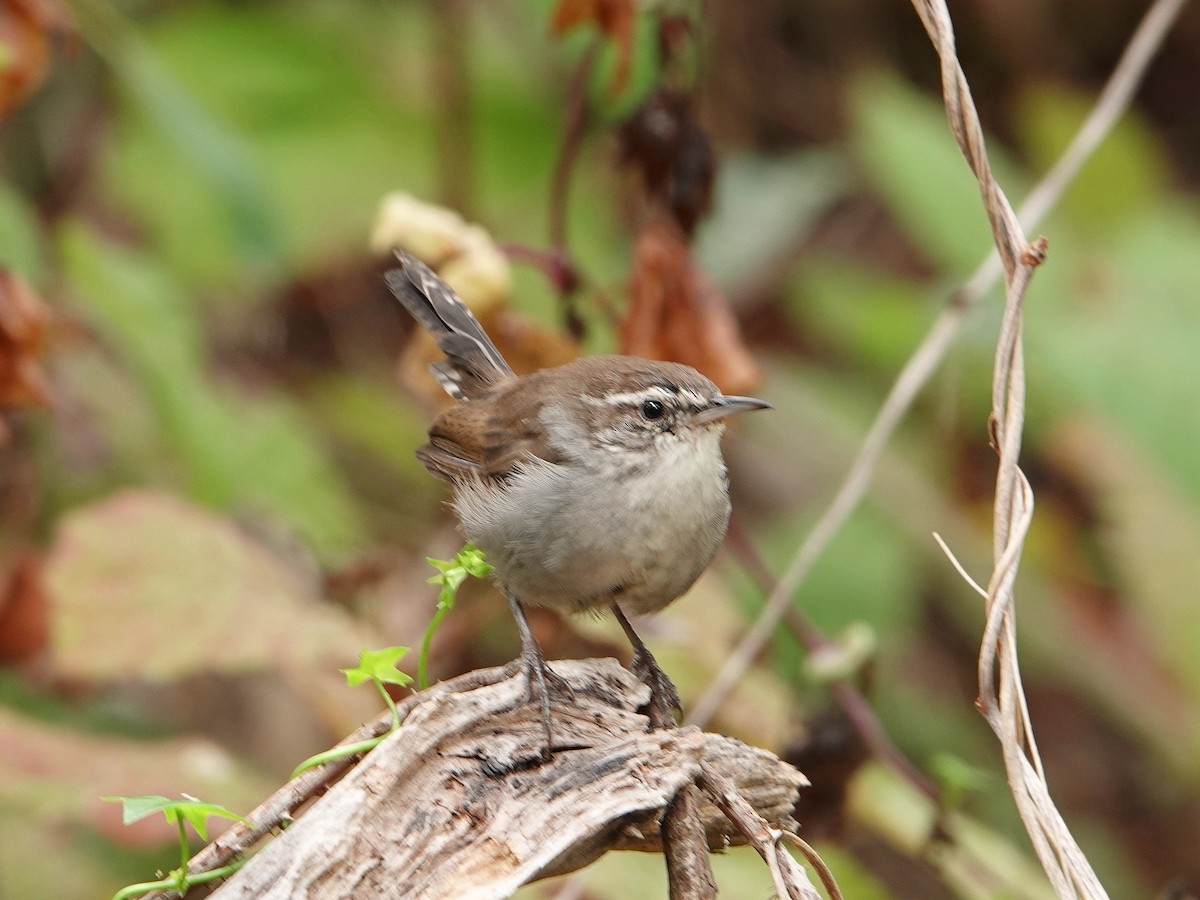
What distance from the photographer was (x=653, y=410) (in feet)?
11.2

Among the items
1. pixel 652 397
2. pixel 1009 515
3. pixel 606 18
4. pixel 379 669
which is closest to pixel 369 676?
pixel 379 669

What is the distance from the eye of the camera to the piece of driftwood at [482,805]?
206 cm

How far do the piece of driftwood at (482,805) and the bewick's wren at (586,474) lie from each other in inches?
14.3

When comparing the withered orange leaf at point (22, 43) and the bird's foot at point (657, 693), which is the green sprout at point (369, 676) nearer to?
the bird's foot at point (657, 693)

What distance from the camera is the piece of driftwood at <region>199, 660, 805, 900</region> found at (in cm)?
206

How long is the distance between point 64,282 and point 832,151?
16.5ft

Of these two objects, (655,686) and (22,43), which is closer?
(655,686)

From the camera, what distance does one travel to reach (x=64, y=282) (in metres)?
4.99

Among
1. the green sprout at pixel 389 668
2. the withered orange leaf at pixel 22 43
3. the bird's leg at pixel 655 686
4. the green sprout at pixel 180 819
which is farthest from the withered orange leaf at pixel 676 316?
the green sprout at pixel 180 819

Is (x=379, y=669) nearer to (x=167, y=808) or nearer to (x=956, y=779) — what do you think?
(x=167, y=808)

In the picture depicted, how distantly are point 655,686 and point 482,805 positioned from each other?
0.72 metres

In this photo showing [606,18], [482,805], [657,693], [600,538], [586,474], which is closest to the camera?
[482,805]

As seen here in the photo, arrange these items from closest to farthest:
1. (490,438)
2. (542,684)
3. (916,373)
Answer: (542,684), (916,373), (490,438)

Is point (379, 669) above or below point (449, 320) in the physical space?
below
